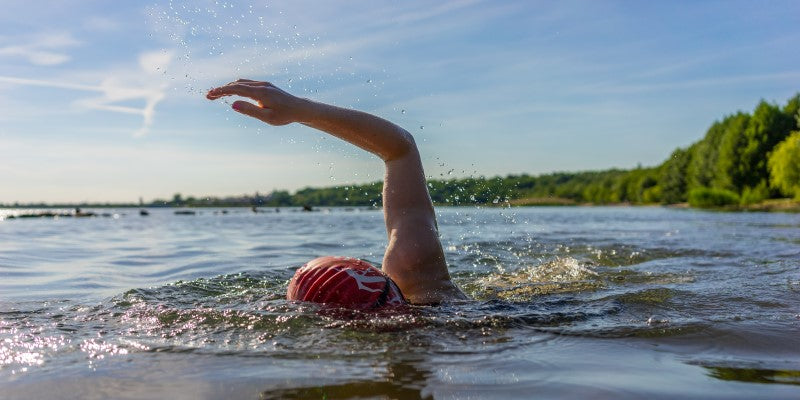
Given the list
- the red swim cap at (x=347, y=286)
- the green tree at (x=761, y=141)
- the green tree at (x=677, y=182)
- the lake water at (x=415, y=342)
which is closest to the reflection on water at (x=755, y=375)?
the lake water at (x=415, y=342)

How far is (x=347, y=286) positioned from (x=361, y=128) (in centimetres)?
115

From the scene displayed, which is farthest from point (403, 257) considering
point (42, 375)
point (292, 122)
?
point (42, 375)

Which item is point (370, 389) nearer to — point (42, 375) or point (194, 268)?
point (42, 375)

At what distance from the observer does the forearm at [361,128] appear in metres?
4.36

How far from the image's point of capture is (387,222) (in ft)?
16.1

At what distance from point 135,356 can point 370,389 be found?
4.49 feet

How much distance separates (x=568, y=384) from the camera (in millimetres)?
2768

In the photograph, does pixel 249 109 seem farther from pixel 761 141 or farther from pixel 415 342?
pixel 761 141

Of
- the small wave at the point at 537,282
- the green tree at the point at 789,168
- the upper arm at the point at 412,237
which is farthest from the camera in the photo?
the green tree at the point at 789,168

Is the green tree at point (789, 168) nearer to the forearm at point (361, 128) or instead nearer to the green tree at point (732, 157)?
the green tree at point (732, 157)

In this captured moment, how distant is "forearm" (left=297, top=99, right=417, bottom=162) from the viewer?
436 centimetres

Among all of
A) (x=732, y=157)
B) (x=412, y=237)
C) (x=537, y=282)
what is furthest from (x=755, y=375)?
(x=732, y=157)

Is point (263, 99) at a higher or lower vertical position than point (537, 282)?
higher

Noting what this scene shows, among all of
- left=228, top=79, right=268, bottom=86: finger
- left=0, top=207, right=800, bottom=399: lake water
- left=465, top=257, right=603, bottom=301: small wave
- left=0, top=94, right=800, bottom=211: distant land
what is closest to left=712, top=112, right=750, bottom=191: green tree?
left=0, top=94, right=800, bottom=211: distant land
